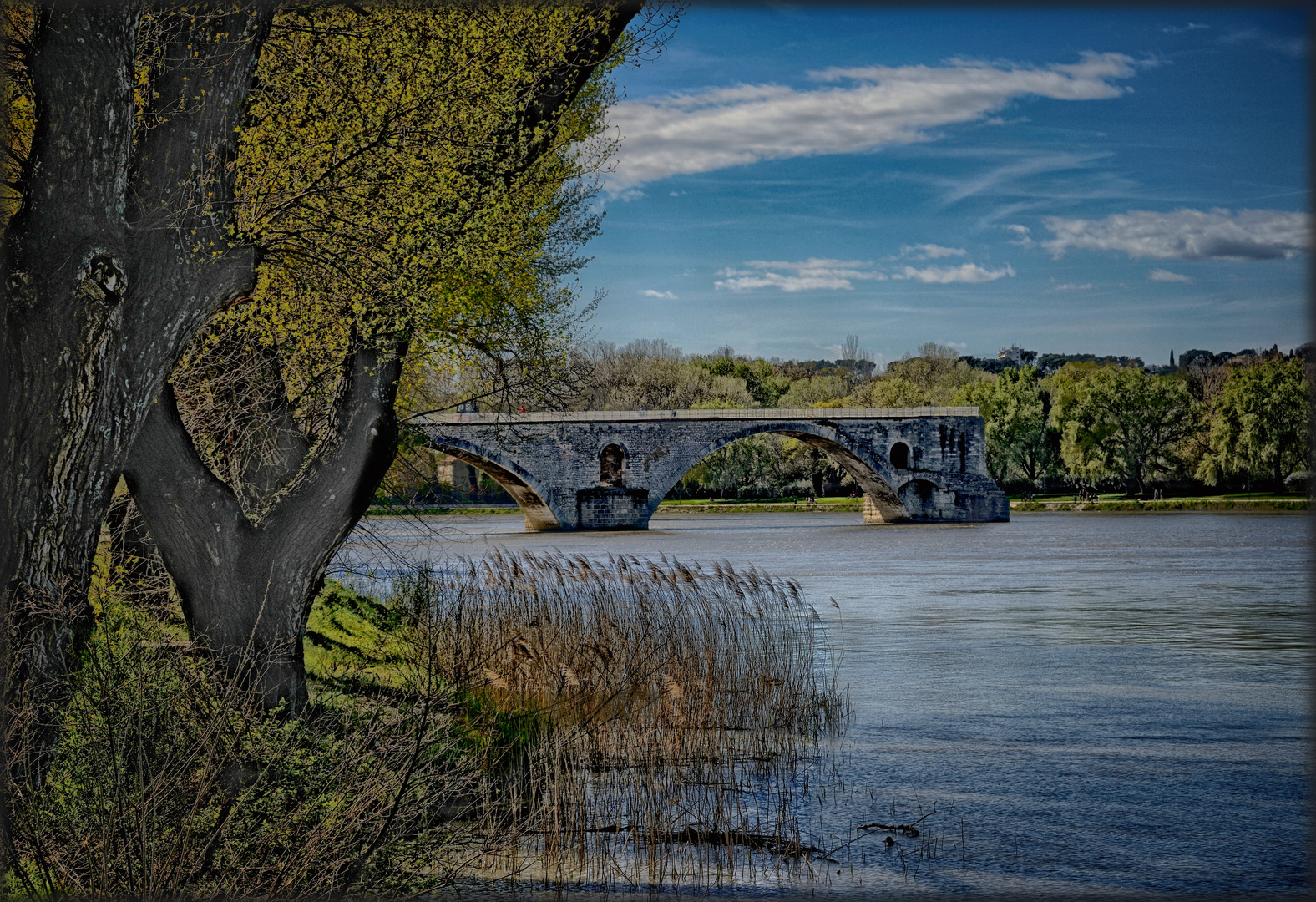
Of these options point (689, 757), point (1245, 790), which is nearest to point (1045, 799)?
point (1245, 790)

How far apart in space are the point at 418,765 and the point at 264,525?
6.68ft

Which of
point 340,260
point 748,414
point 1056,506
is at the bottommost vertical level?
point 1056,506

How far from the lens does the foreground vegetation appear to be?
465cm

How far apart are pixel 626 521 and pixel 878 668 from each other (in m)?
33.7

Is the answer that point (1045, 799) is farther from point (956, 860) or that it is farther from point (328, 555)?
point (328, 555)

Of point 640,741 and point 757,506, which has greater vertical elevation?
point 640,741

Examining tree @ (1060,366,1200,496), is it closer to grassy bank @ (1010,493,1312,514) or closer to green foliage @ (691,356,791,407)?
grassy bank @ (1010,493,1312,514)

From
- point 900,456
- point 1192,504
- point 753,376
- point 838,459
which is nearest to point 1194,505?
point 1192,504

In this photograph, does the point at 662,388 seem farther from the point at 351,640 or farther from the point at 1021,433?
the point at 351,640

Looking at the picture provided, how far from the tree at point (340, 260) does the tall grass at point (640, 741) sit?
3.99 ft

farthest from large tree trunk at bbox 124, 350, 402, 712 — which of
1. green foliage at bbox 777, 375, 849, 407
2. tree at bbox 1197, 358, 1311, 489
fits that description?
green foliage at bbox 777, 375, 849, 407

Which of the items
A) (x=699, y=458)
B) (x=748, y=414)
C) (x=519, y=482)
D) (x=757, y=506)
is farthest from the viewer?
(x=757, y=506)

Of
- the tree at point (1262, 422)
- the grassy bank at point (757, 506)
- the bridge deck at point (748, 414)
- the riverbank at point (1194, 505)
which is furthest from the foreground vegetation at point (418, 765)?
the grassy bank at point (757, 506)

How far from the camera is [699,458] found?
1892 inches
